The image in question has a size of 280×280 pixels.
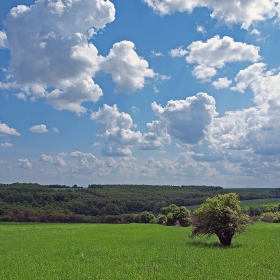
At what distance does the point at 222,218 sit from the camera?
29219 millimetres

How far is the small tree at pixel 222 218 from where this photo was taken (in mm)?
29141

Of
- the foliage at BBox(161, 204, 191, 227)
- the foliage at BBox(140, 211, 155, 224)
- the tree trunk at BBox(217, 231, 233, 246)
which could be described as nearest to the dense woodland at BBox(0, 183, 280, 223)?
the foliage at BBox(140, 211, 155, 224)

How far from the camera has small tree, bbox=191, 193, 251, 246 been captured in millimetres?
29141

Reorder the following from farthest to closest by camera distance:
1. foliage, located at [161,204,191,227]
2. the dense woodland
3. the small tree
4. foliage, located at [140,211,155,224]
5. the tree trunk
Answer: the dense woodland
foliage, located at [140,211,155,224]
foliage, located at [161,204,191,227]
the tree trunk
the small tree

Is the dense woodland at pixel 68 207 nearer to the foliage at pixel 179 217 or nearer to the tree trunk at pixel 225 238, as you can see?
the foliage at pixel 179 217

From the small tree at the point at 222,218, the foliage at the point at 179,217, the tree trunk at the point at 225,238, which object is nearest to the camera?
the small tree at the point at 222,218

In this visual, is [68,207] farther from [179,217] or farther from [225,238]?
[225,238]

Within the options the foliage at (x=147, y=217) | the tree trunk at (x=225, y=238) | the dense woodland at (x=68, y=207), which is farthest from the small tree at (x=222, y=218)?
the dense woodland at (x=68, y=207)

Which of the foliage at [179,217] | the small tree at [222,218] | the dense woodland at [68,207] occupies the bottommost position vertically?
the dense woodland at [68,207]

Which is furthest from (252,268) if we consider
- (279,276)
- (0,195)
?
(0,195)

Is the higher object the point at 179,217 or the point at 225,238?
the point at 225,238

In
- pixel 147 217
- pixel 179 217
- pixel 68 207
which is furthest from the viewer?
pixel 68 207

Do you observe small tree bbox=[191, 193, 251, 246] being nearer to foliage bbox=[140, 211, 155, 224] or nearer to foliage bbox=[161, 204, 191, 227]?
foliage bbox=[161, 204, 191, 227]

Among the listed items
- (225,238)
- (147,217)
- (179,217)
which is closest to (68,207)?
(147,217)
